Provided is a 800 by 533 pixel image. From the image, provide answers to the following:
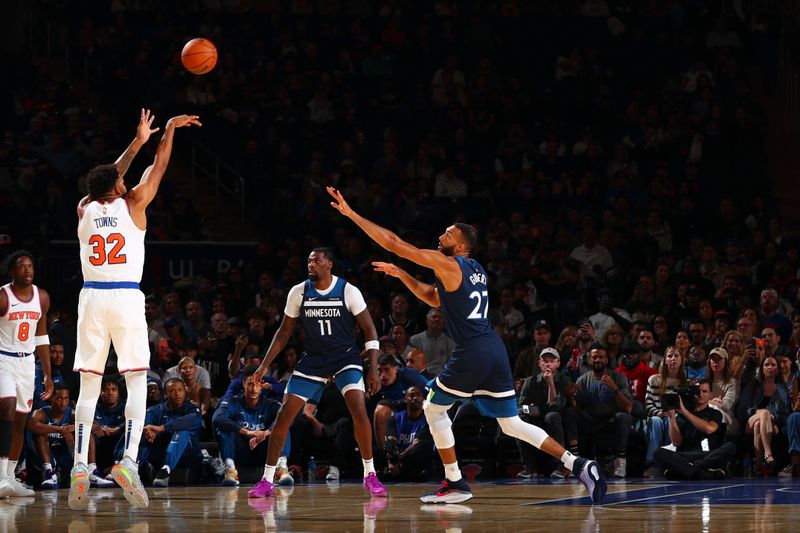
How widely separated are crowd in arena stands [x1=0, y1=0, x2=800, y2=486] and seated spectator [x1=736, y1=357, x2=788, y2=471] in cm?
3

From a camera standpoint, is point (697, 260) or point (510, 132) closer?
point (697, 260)

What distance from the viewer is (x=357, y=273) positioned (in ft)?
57.7

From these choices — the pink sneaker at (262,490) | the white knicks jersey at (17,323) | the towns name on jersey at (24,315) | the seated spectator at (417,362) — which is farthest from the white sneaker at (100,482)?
the seated spectator at (417,362)

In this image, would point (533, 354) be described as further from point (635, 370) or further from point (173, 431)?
point (173, 431)

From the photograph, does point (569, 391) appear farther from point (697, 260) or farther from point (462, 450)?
point (697, 260)

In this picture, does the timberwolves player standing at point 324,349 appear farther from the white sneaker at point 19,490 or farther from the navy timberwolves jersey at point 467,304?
the white sneaker at point 19,490

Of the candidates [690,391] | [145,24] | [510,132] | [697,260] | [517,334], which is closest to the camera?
[690,391]

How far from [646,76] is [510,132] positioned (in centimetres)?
338

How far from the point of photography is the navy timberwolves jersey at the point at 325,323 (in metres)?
11.3

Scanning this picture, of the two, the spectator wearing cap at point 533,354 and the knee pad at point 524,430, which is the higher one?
the spectator wearing cap at point 533,354

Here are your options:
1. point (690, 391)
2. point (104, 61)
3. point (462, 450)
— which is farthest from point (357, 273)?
point (104, 61)

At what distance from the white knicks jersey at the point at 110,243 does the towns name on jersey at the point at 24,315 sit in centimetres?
243

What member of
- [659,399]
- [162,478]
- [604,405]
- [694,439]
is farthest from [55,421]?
[694,439]

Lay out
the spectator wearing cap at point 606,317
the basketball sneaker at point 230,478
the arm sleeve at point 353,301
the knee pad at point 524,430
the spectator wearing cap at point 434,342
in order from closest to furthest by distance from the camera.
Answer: the knee pad at point 524,430, the arm sleeve at point 353,301, the basketball sneaker at point 230,478, the spectator wearing cap at point 434,342, the spectator wearing cap at point 606,317
